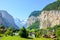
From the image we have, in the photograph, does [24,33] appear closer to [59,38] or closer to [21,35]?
[21,35]

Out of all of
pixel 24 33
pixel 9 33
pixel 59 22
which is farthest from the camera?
pixel 59 22

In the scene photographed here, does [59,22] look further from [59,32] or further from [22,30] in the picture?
[59,32]

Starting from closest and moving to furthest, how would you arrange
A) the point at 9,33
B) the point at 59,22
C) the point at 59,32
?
the point at 59,32
the point at 9,33
the point at 59,22

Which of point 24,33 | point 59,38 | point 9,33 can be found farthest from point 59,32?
point 9,33

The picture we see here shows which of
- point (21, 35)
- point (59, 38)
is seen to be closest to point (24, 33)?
point (21, 35)

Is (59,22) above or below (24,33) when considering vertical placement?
above

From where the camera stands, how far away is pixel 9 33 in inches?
→ 2381

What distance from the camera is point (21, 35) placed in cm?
5200

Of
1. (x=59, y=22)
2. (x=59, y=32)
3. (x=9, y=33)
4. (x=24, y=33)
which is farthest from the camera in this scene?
(x=59, y=22)

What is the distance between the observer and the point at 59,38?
1348 inches

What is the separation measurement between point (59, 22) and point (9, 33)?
143 m

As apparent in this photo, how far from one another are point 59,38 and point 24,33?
61.3ft

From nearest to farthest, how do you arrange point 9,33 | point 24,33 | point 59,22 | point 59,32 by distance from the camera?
point 59,32, point 24,33, point 9,33, point 59,22

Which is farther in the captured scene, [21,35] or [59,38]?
[21,35]
